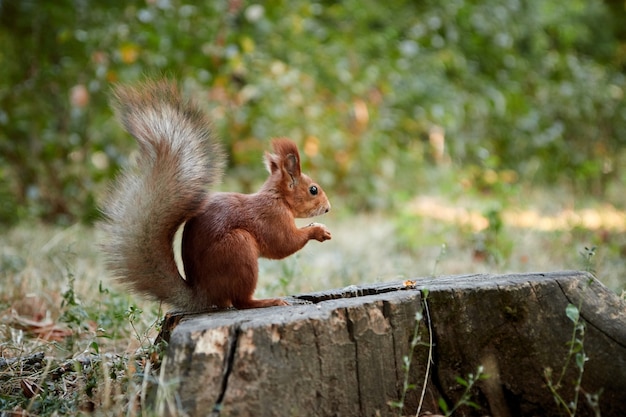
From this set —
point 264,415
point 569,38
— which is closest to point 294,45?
point 569,38

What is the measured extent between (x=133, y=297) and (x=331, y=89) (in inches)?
141

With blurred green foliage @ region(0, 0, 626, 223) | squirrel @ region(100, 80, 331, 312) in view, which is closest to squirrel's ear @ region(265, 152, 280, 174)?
squirrel @ region(100, 80, 331, 312)

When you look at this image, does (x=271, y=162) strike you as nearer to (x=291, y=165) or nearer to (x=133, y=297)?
(x=291, y=165)

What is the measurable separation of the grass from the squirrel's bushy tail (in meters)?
0.21

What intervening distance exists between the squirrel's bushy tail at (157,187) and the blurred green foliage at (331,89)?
7.50 ft

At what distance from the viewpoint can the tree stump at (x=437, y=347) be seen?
1.65 meters

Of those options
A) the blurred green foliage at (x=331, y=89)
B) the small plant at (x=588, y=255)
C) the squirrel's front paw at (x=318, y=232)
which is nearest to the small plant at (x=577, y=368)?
the small plant at (x=588, y=255)

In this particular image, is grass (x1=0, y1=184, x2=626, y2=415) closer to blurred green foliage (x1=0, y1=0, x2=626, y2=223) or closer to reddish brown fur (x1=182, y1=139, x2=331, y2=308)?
reddish brown fur (x1=182, y1=139, x2=331, y2=308)

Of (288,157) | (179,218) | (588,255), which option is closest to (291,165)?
(288,157)

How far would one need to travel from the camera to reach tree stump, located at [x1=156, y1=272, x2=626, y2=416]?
1.65 meters

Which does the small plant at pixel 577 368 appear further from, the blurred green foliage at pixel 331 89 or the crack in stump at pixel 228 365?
the blurred green foliage at pixel 331 89

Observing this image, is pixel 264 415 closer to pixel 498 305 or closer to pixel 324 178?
pixel 498 305

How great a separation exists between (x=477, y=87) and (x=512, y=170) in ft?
3.31

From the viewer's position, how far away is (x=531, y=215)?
5242 mm
